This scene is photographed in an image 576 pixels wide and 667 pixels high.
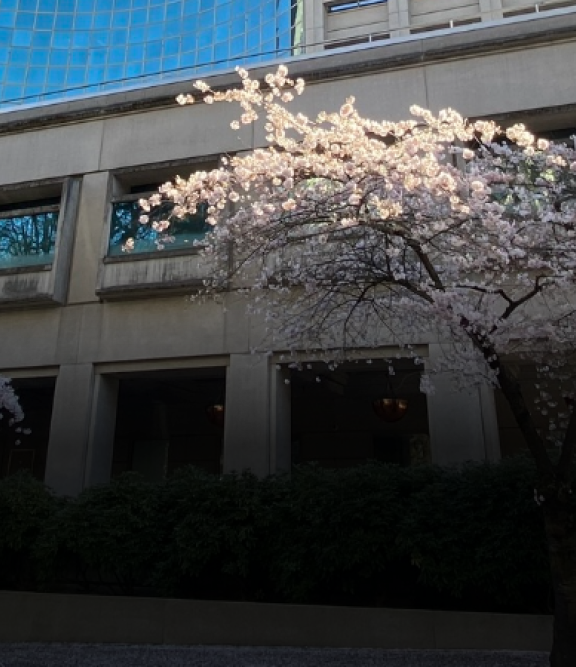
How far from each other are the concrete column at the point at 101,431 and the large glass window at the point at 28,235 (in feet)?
9.72

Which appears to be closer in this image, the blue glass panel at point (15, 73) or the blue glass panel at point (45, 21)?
the blue glass panel at point (15, 73)

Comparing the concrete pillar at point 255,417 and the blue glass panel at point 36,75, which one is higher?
the blue glass panel at point 36,75

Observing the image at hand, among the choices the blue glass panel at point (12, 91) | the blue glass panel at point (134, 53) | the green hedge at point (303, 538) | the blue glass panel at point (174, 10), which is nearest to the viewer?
the green hedge at point (303, 538)

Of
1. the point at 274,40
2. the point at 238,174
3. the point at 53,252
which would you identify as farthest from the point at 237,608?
the point at 274,40

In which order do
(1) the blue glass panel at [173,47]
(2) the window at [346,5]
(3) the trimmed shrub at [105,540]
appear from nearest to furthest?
(3) the trimmed shrub at [105,540] → (2) the window at [346,5] → (1) the blue glass panel at [173,47]

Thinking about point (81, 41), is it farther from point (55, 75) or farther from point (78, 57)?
point (55, 75)

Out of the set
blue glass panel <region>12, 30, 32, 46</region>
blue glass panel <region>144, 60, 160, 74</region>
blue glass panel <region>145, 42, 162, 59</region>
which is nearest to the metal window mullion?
blue glass panel <region>144, 60, 160, 74</region>

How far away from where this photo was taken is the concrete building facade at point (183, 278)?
10820 mm

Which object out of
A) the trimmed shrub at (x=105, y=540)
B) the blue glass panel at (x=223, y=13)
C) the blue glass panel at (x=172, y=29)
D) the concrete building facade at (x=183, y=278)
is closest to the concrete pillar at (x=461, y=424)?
the concrete building facade at (x=183, y=278)

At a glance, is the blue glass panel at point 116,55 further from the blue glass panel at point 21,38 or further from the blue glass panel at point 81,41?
the blue glass panel at point 21,38

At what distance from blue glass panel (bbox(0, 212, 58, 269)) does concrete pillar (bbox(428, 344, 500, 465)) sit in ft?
26.2

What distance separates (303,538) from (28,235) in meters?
8.85

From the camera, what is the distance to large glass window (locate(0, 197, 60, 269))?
12625 mm

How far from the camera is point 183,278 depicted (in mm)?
11422
